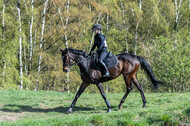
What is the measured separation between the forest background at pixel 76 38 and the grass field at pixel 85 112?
672 cm

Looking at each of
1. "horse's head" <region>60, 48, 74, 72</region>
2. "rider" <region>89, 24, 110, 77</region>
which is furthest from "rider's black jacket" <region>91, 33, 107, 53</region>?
"horse's head" <region>60, 48, 74, 72</region>

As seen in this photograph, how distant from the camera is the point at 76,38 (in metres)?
26.4

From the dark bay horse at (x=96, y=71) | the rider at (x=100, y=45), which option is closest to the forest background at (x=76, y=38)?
the dark bay horse at (x=96, y=71)

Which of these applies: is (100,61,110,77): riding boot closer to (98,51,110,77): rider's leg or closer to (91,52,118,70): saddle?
(98,51,110,77): rider's leg

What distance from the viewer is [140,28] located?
38312 millimetres

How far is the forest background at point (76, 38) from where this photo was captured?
20.4 m

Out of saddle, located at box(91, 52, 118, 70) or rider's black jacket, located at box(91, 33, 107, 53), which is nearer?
rider's black jacket, located at box(91, 33, 107, 53)

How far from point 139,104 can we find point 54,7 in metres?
17.1

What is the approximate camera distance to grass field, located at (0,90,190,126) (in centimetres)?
814

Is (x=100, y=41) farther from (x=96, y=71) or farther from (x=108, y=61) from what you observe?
(x=96, y=71)

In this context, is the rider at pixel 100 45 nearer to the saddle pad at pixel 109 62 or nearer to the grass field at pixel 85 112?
the saddle pad at pixel 109 62

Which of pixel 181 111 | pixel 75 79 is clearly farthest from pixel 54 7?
pixel 181 111

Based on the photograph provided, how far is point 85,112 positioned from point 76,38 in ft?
55.2

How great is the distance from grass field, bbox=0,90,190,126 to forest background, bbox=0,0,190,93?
6.72 metres
